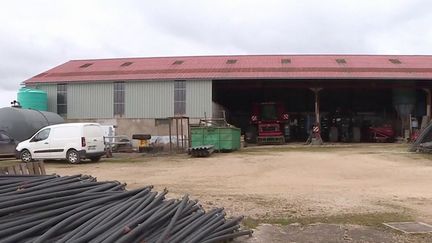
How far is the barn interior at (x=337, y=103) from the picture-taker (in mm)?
36188

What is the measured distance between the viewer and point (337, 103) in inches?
1725

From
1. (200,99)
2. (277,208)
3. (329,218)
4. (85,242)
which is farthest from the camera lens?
(200,99)

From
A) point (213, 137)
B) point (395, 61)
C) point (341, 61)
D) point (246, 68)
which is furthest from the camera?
point (395, 61)

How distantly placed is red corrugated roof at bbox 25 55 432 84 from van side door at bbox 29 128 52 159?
13397 mm

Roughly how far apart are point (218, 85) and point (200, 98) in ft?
9.94

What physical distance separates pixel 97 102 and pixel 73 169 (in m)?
17.2

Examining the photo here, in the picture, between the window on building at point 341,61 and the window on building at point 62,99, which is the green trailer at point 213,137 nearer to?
the window on building at point 62,99

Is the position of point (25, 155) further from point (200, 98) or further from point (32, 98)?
point (200, 98)

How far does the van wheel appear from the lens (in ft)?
69.3

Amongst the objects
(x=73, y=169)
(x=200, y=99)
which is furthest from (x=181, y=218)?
(x=200, y=99)

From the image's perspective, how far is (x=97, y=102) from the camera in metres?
35.2

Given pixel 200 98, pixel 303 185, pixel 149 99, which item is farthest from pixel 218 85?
pixel 303 185

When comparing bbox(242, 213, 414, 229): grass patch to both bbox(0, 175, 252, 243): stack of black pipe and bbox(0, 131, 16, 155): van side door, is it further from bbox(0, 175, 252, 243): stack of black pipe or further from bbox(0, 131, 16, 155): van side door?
bbox(0, 131, 16, 155): van side door

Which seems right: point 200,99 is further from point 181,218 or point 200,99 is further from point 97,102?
point 181,218
